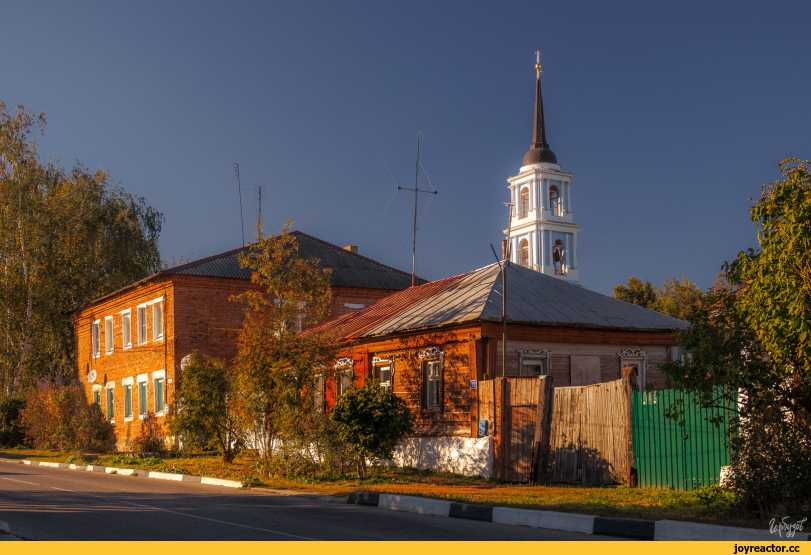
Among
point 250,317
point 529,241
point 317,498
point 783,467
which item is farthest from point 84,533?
point 529,241

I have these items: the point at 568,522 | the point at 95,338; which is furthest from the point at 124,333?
the point at 568,522

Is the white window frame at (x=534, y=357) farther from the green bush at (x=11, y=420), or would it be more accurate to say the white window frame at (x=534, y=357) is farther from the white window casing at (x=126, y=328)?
the green bush at (x=11, y=420)

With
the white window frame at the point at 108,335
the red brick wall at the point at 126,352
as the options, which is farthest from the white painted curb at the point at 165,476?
the white window frame at the point at 108,335

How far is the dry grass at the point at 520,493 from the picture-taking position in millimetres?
9961

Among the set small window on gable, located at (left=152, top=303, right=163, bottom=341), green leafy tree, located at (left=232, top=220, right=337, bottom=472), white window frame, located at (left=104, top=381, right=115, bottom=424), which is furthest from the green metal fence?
white window frame, located at (left=104, top=381, right=115, bottom=424)

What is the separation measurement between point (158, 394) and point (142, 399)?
1.79 metres

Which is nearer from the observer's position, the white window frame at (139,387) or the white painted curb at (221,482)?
the white painted curb at (221,482)

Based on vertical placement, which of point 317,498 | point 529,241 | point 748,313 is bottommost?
point 317,498

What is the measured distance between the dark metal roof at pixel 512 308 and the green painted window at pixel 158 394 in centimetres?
1028

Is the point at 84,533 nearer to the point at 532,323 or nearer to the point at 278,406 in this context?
the point at 278,406

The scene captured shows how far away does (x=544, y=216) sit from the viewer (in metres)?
69.6

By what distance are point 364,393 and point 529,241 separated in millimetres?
55875

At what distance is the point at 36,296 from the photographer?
121 ft

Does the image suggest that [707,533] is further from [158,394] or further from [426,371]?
[158,394]
